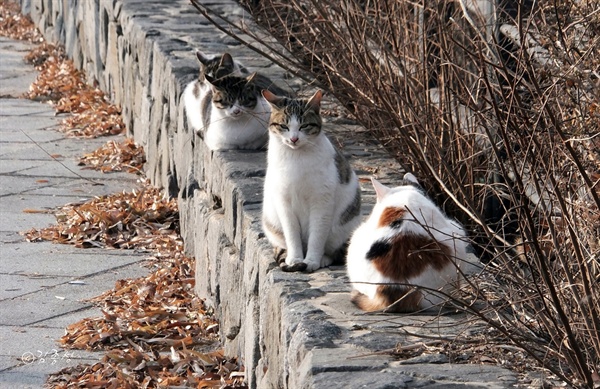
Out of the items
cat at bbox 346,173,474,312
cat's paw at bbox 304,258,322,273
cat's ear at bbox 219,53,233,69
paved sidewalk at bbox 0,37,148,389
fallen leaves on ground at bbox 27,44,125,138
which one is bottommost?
paved sidewalk at bbox 0,37,148,389

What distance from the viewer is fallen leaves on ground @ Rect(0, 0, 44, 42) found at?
12280 mm

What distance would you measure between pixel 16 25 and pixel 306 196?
966cm

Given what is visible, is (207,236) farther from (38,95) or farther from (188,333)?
(38,95)

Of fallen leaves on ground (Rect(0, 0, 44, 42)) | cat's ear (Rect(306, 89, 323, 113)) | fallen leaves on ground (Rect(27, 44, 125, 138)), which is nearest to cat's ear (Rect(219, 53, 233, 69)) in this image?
cat's ear (Rect(306, 89, 323, 113))

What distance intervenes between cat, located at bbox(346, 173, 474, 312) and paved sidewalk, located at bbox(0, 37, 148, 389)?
1641 mm

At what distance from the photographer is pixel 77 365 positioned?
455cm

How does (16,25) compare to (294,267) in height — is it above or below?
below

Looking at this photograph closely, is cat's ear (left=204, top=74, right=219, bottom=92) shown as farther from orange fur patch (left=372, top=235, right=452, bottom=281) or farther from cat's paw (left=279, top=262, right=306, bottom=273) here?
orange fur patch (left=372, top=235, right=452, bottom=281)

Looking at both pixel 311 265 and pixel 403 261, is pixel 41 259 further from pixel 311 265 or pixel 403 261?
pixel 403 261

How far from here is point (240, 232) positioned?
14.9 feet

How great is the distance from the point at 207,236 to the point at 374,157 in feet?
2.81

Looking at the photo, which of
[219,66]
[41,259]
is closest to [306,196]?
[219,66]

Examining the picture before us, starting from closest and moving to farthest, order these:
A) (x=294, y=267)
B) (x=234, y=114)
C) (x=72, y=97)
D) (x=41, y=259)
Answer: (x=294, y=267) < (x=234, y=114) < (x=41, y=259) < (x=72, y=97)

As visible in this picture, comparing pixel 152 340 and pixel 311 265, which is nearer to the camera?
pixel 311 265
